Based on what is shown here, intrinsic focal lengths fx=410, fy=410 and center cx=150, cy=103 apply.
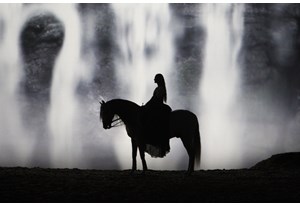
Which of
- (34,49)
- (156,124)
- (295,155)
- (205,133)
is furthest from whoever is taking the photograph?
(205,133)

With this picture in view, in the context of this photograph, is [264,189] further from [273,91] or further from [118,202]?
[273,91]

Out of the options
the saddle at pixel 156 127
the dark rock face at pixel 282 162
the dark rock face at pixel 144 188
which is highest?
the saddle at pixel 156 127

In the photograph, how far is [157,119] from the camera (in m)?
9.11

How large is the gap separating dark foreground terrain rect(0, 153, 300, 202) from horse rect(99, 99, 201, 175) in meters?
0.61

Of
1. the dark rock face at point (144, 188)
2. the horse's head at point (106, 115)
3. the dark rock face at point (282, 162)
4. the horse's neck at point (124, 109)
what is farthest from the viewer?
the dark rock face at point (282, 162)

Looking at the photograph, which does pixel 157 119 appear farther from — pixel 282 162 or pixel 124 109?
pixel 282 162

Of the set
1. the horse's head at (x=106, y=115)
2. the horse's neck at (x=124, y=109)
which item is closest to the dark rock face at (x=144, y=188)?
the horse's head at (x=106, y=115)

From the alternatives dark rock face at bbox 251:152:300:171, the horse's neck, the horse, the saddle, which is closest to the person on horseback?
the saddle

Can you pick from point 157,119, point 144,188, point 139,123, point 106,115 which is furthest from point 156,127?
point 144,188

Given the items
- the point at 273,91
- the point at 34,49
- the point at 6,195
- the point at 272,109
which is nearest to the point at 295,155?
the point at 272,109

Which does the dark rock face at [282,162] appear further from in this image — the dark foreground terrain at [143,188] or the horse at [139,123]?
the horse at [139,123]

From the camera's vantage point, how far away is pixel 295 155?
45.4 ft

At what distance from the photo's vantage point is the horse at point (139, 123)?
9.00m

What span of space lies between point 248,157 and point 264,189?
1168 centimetres
